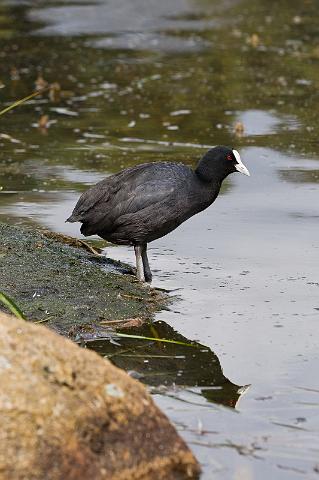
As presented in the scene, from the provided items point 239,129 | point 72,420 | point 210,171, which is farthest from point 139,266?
point 239,129

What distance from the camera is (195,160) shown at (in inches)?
434

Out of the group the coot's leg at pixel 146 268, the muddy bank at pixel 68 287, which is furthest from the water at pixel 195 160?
the muddy bank at pixel 68 287

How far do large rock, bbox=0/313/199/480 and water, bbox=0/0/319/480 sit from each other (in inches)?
18.1

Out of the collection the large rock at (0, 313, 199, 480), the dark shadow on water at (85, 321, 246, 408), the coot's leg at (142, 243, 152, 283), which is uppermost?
the large rock at (0, 313, 199, 480)

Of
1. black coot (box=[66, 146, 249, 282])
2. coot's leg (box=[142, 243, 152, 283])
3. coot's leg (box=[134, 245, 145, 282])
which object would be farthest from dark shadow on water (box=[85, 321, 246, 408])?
black coot (box=[66, 146, 249, 282])

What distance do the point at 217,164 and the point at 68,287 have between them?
4.64ft

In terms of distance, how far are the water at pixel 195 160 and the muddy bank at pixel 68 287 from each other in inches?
9.1

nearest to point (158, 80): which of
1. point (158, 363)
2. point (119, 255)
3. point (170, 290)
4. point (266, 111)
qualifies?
point (266, 111)

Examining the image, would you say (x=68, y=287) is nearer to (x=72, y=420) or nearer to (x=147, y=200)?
(x=147, y=200)

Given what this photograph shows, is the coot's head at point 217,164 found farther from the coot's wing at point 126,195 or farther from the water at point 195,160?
the water at point 195,160

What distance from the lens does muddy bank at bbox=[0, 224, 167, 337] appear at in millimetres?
6660

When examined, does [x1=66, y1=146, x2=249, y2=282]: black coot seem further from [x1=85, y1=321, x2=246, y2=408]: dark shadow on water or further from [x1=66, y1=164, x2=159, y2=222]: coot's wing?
[x1=85, y1=321, x2=246, y2=408]: dark shadow on water

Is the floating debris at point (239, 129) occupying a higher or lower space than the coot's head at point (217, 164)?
lower

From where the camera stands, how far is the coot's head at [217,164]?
25.4 feet
